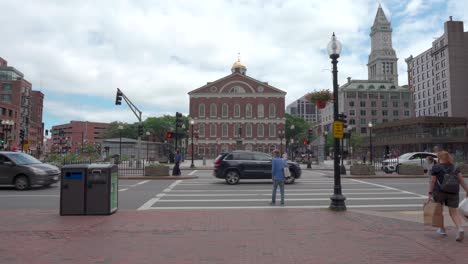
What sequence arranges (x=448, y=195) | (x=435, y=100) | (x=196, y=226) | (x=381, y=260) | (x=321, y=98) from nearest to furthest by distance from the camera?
1. (x=381, y=260)
2. (x=448, y=195)
3. (x=196, y=226)
4. (x=321, y=98)
5. (x=435, y=100)

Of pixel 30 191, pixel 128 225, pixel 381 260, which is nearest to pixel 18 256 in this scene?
pixel 128 225

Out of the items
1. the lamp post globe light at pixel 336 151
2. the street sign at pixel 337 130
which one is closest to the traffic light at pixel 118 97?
the lamp post globe light at pixel 336 151

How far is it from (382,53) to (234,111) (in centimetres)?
8216

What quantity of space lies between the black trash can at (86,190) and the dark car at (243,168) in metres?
9.08

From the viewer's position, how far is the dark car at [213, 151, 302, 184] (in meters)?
17.9

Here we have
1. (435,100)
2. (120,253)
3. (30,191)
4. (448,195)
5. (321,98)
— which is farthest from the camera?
(435,100)

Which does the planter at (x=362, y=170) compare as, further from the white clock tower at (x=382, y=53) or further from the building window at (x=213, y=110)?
the white clock tower at (x=382, y=53)

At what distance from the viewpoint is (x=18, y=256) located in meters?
5.70

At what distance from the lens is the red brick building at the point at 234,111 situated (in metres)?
78.4

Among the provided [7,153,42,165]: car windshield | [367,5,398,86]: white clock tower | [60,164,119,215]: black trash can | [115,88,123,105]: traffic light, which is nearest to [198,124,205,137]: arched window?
[115,88,123,105]: traffic light

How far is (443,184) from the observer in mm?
6887

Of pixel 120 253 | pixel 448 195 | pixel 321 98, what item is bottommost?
pixel 120 253

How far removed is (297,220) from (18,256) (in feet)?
18.3

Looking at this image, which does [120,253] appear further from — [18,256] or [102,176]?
[102,176]
